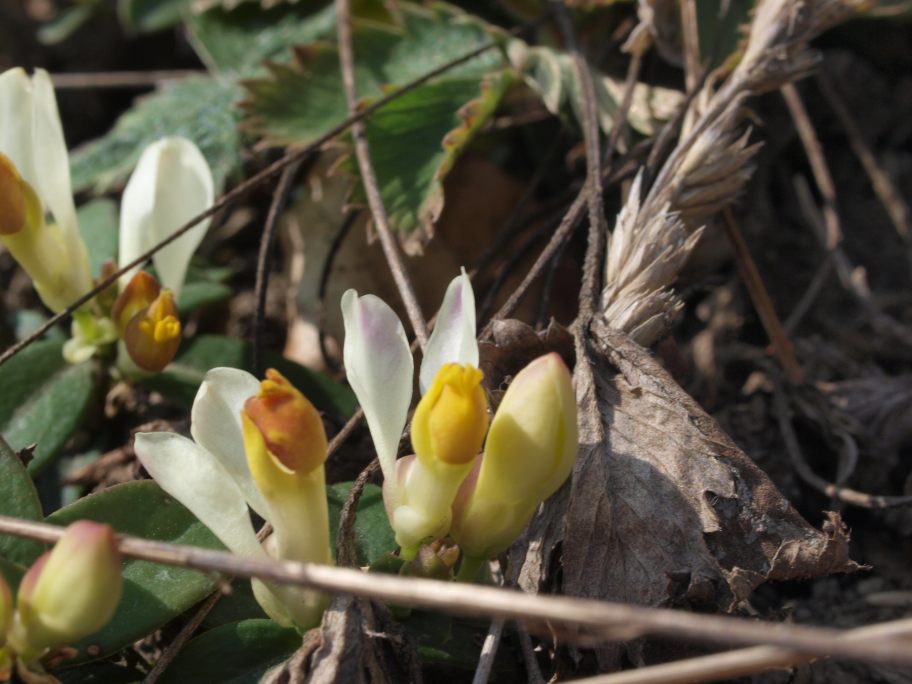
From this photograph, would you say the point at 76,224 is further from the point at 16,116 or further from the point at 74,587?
the point at 74,587

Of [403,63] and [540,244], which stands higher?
[403,63]

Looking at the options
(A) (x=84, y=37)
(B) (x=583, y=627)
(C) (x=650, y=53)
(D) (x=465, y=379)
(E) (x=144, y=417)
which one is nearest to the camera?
(D) (x=465, y=379)

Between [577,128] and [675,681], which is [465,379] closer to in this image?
[675,681]

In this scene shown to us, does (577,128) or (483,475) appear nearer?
(483,475)

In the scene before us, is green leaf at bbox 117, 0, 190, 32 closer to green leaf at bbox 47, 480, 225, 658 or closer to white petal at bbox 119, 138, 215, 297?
white petal at bbox 119, 138, 215, 297

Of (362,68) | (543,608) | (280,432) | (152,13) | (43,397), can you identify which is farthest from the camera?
(152,13)

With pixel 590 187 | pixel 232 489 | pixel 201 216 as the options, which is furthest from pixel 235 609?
pixel 590 187

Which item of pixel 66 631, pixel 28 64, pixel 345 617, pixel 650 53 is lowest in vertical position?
pixel 345 617

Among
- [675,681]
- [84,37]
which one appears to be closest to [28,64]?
[84,37]
